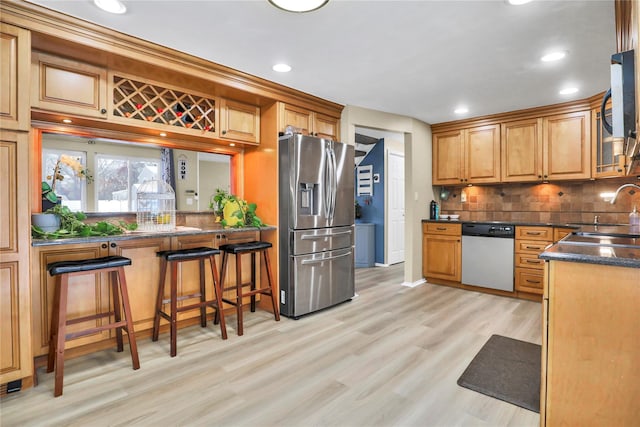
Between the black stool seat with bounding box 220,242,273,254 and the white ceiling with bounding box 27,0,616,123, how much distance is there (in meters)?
1.56

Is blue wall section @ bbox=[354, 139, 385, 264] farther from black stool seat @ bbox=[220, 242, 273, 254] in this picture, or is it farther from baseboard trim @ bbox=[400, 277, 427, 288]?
black stool seat @ bbox=[220, 242, 273, 254]

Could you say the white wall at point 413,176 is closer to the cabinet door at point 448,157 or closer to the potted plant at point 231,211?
the cabinet door at point 448,157

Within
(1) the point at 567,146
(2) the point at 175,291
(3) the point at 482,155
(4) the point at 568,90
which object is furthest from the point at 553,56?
(2) the point at 175,291

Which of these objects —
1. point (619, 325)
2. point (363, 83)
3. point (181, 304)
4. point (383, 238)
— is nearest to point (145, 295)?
point (181, 304)

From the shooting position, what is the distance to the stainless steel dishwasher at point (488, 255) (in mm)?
4046

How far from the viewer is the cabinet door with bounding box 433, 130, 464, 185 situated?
4742 mm

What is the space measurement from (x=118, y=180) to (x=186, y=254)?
893 millimetres

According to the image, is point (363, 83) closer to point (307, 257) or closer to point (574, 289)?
point (307, 257)

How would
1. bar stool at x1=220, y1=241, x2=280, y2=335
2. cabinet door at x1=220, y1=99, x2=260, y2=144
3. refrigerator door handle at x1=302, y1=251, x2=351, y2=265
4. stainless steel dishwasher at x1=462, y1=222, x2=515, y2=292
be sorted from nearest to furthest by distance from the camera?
1. bar stool at x1=220, y1=241, x2=280, y2=335
2. cabinet door at x1=220, y1=99, x2=260, y2=144
3. refrigerator door handle at x1=302, y1=251, x2=351, y2=265
4. stainless steel dishwasher at x1=462, y1=222, x2=515, y2=292

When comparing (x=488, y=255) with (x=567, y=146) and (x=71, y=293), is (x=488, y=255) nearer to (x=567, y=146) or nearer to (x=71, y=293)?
(x=567, y=146)

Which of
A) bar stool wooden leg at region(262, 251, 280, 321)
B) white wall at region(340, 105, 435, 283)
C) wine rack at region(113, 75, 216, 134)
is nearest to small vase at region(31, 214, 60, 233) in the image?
wine rack at region(113, 75, 216, 134)

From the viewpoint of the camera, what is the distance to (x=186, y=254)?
2586 mm

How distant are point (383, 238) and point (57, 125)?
190 inches

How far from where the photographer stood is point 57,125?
2.47 meters
